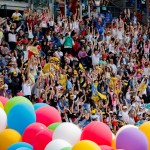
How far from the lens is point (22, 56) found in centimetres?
1639

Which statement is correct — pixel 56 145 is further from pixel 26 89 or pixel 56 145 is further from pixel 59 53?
pixel 59 53

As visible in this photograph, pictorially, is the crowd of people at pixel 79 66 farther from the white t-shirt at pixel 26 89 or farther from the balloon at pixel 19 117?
the balloon at pixel 19 117

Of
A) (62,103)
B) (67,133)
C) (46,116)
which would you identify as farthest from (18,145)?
(62,103)

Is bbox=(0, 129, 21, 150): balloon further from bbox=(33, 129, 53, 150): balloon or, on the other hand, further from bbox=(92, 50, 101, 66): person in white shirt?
bbox=(92, 50, 101, 66): person in white shirt

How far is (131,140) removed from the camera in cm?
669

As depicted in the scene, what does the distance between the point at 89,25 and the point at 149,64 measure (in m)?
2.88

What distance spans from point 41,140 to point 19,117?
2.45ft

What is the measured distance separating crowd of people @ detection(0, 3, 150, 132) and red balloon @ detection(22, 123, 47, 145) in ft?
21.3

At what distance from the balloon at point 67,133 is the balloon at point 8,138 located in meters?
0.59

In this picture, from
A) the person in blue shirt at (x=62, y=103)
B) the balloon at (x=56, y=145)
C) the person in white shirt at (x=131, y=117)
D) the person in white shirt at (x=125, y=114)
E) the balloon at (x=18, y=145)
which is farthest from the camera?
the person in white shirt at (x=131, y=117)

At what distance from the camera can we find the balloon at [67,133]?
274 inches

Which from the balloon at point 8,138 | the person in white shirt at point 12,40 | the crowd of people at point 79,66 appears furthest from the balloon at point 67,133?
the person in white shirt at point 12,40

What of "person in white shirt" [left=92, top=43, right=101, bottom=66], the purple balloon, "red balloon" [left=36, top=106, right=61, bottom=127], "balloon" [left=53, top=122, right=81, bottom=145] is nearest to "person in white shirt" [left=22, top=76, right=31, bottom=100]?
"person in white shirt" [left=92, top=43, right=101, bottom=66]

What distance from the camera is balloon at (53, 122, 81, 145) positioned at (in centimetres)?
696
